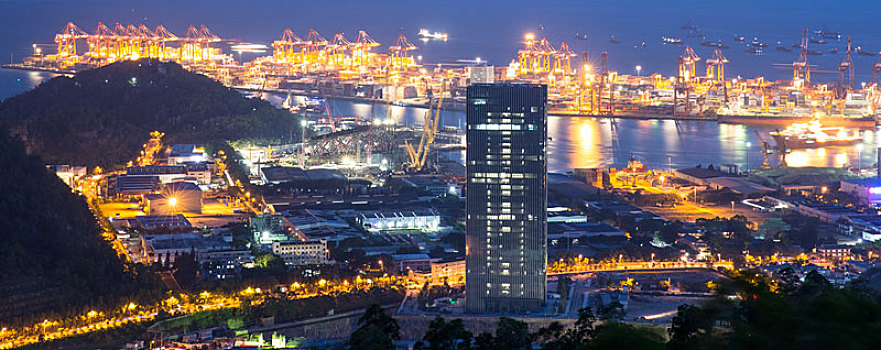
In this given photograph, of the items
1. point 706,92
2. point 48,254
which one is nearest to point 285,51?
point 706,92

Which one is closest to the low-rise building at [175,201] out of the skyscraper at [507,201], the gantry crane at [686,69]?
the skyscraper at [507,201]

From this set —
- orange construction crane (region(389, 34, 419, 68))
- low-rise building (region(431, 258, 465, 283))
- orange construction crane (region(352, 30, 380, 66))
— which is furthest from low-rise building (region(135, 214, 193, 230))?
orange construction crane (region(352, 30, 380, 66))

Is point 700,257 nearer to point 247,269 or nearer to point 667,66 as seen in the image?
point 247,269

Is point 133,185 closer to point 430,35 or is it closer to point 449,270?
point 449,270

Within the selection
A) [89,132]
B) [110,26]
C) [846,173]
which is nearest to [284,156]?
[89,132]

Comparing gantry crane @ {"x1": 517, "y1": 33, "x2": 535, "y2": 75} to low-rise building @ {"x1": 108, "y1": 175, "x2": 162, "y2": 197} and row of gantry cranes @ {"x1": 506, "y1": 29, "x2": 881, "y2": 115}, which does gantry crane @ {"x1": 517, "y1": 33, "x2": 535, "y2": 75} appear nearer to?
row of gantry cranes @ {"x1": 506, "y1": 29, "x2": 881, "y2": 115}

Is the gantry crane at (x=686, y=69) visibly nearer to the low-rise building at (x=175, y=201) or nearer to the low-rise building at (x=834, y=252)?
the low-rise building at (x=175, y=201)

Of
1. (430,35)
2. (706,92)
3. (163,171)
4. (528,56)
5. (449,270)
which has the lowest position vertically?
(449,270)
